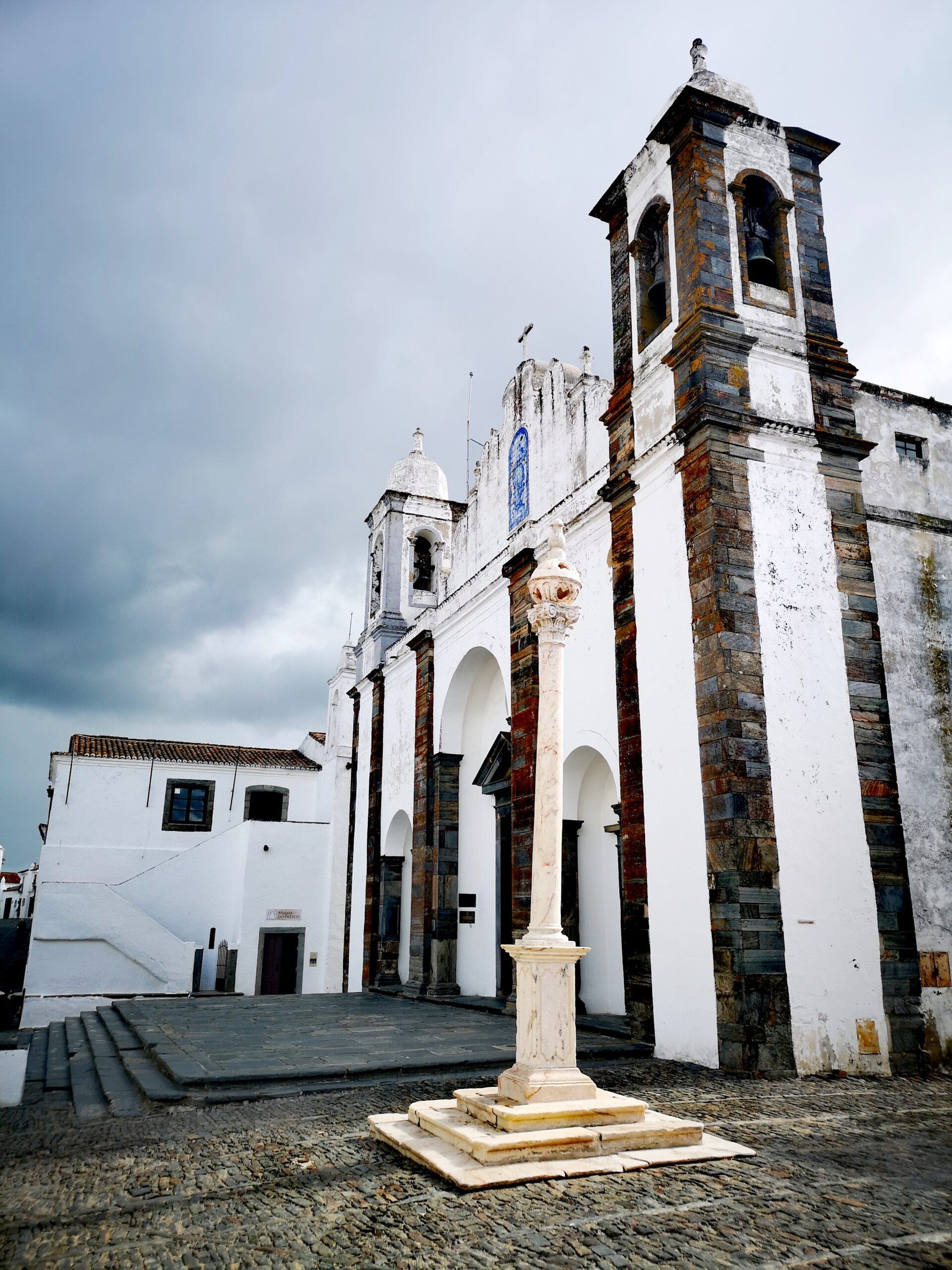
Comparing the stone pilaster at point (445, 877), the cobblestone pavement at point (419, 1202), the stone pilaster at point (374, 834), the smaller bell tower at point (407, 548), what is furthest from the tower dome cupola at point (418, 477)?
the cobblestone pavement at point (419, 1202)

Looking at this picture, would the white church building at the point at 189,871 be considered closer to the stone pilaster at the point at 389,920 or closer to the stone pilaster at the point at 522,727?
the stone pilaster at the point at 389,920

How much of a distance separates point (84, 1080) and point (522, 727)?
6.25 m

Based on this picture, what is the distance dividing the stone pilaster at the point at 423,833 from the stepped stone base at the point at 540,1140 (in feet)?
30.7

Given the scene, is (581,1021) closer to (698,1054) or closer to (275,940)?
(698,1054)

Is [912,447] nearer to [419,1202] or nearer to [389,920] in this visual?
[419,1202]

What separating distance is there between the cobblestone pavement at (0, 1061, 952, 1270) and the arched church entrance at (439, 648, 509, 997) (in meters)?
8.14

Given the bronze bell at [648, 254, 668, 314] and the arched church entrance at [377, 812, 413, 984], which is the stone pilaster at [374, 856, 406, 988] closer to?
the arched church entrance at [377, 812, 413, 984]

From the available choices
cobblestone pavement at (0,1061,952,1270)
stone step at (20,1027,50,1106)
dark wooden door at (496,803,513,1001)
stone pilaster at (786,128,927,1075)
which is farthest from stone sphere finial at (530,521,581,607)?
dark wooden door at (496,803,513,1001)

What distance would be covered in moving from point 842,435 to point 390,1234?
8.07m

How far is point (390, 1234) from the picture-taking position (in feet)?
11.4

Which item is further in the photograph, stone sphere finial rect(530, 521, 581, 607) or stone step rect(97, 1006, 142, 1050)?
stone step rect(97, 1006, 142, 1050)

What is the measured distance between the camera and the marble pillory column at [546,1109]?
4316mm

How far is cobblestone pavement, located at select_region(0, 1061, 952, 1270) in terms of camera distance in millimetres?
3303

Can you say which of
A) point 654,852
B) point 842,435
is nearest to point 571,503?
point 842,435
